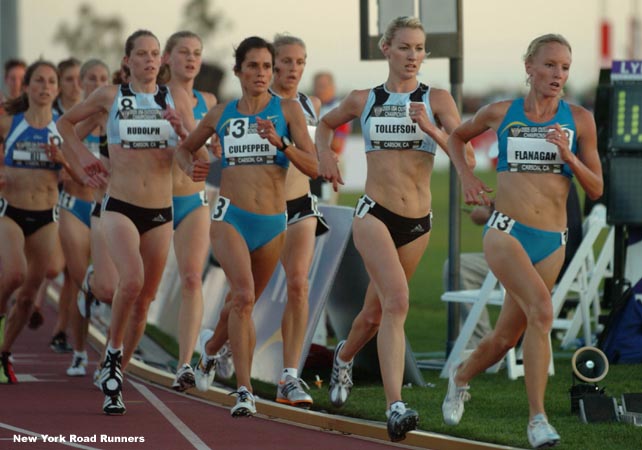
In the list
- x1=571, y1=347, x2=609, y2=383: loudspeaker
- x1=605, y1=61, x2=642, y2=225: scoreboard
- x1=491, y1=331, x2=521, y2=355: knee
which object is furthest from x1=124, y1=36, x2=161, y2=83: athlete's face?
x1=605, y1=61, x2=642, y2=225: scoreboard

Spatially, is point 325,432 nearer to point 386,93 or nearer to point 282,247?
point 282,247

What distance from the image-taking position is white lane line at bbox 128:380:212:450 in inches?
382

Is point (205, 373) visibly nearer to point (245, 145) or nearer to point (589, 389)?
point (245, 145)

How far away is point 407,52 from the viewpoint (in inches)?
397

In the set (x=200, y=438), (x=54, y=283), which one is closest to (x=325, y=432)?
(x=200, y=438)

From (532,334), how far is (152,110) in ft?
12.1

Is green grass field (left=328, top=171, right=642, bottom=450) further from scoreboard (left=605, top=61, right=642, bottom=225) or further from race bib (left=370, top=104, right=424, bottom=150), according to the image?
race bib (left=370, top=104, right=424, bottom=150)

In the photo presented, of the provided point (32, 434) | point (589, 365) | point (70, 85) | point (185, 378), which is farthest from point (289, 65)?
point (70, 85)

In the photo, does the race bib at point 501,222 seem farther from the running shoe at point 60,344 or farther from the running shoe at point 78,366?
the running shoe at point 60,344

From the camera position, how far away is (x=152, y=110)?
11.5 m

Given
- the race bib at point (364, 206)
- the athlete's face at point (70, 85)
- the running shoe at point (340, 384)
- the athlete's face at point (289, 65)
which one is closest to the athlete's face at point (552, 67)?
the race bib at point (364, 206)

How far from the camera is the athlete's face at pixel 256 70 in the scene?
10.7m

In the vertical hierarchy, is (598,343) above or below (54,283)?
above

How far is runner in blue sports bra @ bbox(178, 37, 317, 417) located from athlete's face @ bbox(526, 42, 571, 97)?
1.94m
